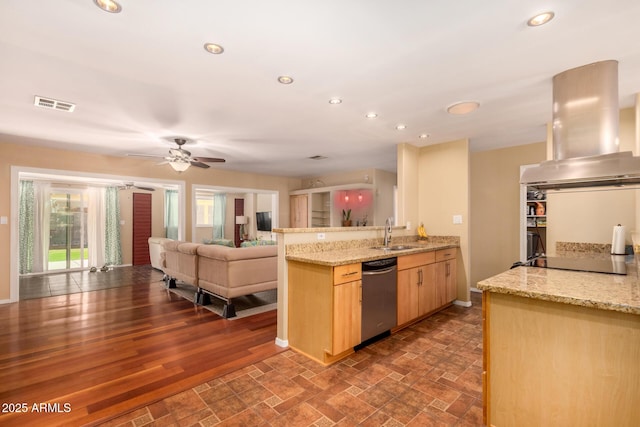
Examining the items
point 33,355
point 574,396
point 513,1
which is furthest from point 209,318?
point 513,1

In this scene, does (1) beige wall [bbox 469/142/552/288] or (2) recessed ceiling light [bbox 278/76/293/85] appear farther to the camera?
(1) beige wall [bbox 469/142/552/288]

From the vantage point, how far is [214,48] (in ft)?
6.37

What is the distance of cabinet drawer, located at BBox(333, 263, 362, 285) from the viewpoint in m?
2.48

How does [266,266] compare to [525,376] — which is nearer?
[525,376]

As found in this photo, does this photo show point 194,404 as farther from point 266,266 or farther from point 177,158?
point 177,158

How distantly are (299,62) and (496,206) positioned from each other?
416 centimetres

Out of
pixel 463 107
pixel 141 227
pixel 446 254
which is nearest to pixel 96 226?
pixel 141 227

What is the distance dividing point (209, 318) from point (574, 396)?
11.6 feet

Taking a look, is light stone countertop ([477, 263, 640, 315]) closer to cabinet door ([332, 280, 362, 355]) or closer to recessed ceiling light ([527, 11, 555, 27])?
cabinet door ([332, 280, 362, 355])

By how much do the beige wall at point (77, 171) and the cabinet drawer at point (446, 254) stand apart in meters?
4.86

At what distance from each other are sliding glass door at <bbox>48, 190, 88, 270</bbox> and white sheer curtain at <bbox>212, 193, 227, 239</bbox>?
3464 millimetres

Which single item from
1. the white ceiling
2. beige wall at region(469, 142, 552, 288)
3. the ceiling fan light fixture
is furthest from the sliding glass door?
beige wall at region(469, 142, 552, 288)

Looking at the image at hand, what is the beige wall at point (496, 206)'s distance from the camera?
454 centimetres

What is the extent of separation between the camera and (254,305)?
4.25 m
